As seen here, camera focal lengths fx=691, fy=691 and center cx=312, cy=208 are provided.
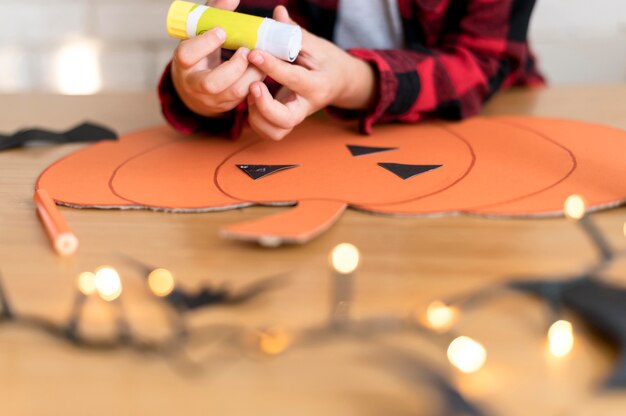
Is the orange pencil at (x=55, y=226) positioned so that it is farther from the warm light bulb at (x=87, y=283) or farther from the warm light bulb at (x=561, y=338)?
the warm light bulb at (x=561, y=338)

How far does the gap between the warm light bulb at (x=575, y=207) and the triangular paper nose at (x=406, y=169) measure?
0.31 feet

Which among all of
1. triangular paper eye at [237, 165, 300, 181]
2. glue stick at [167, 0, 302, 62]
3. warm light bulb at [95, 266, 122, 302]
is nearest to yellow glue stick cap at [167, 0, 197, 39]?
glue stick at [167, 0, 302, 62]

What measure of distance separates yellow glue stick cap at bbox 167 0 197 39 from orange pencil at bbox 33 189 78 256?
0.48 feet

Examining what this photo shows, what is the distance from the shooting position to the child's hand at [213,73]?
1.52ft

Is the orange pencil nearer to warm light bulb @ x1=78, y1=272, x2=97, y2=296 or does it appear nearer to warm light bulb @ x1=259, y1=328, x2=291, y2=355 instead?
warm light bulb @ x1=78, y1=272, x2=97, y2=296

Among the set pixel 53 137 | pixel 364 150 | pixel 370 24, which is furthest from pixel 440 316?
pixel 370 24

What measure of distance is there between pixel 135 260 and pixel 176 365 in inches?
4.0

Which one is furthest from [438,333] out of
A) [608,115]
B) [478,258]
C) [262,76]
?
[608,115]

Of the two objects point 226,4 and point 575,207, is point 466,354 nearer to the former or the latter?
point 575,207

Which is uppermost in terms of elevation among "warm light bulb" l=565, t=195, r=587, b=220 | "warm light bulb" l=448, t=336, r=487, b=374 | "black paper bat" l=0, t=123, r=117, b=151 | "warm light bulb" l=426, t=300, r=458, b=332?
"warm light bulb" l=448, t=336, r=487, b=374

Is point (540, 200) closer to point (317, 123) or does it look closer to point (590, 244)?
point (590, 244)

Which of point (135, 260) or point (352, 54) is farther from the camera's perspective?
point (352, 54)

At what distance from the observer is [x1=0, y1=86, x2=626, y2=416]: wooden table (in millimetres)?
243

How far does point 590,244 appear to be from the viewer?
1.16 ft
